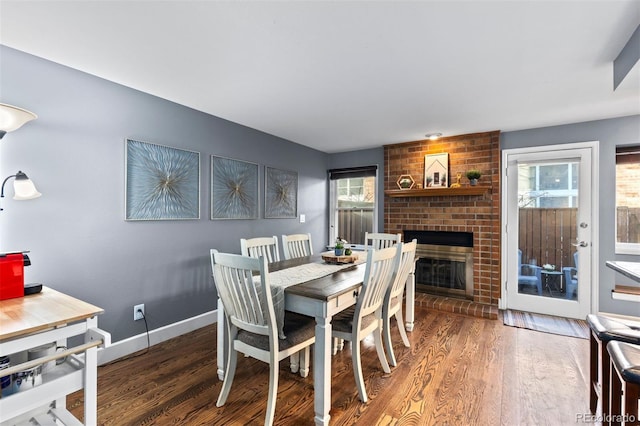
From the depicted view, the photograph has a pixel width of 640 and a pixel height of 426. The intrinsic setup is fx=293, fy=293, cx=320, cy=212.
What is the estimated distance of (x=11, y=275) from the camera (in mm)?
1490

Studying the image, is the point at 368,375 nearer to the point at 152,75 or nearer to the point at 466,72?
the point at 466,72

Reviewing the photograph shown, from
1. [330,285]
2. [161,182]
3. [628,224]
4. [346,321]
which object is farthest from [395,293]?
[628,224]

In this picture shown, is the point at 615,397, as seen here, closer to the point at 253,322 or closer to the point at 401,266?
the point at 401,266

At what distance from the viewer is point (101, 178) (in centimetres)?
230

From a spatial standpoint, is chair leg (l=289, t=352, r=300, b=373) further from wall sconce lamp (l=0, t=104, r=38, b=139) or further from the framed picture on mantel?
the framed picture on mantel

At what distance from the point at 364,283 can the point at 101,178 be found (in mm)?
2169

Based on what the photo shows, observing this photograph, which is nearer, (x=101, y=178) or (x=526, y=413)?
(x=526, y=413)

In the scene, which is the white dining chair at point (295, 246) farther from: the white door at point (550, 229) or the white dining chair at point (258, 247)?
the white door at point (550, 229)

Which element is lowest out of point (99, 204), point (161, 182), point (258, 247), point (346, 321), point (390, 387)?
point (390, 387)

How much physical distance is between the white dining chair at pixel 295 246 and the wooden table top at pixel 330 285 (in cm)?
66

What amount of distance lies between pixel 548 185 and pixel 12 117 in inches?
189

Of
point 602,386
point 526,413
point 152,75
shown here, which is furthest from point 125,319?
point 602,386

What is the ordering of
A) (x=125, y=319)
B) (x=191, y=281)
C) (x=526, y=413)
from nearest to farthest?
(x=526, y=413)
(x=125, y=319)
(x=191, y=281)

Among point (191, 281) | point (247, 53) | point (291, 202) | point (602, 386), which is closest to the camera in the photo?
point (602, 386)
